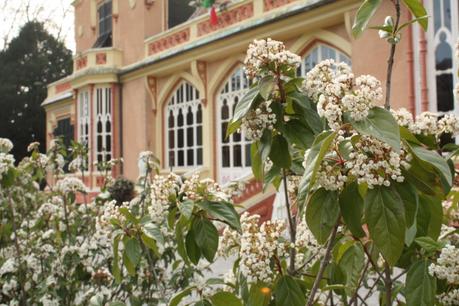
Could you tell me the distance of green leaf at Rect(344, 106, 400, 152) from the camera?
3.35 feet

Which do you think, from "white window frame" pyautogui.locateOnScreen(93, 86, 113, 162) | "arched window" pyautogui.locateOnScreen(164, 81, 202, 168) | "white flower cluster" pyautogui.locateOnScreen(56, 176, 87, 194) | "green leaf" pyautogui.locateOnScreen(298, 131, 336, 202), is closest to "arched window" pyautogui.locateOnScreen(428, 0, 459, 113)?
"white flower cluster" pyautogui.locateOnScreen(56, 176, 87, 194)

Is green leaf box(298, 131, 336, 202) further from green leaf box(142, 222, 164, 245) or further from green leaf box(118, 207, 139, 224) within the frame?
green leaf box(118, 207, 139, 224)

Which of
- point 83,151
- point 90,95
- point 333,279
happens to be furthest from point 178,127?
point 333,279

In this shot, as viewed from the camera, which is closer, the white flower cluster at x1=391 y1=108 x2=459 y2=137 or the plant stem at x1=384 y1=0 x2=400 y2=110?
the plant stem at x1=384 y1=0 x2=400 y2=110

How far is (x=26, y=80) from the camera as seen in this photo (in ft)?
105

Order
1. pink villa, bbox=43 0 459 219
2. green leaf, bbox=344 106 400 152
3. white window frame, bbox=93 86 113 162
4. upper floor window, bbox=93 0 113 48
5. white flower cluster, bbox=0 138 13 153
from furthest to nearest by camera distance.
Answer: upper floor window, bbox=93 0 113 48 < white window frame, bbox=93 86 113 162 < pink villa, bbox=43 0 459 219 < white flower cluster, bbox=0 138 13 153 < green leaf, bbox=344 106 400 152

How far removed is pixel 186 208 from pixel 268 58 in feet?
1.71

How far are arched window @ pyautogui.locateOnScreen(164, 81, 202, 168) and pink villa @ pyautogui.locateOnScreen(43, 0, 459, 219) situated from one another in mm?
32

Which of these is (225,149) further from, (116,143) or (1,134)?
(1,134)

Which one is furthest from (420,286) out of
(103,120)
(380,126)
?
(103,120)

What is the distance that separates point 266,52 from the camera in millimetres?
1562

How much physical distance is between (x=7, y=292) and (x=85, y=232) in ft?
3.02

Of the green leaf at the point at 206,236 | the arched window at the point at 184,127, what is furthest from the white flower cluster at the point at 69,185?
the arched window at the point at 184,127

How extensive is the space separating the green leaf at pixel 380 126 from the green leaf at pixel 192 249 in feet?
2.21
